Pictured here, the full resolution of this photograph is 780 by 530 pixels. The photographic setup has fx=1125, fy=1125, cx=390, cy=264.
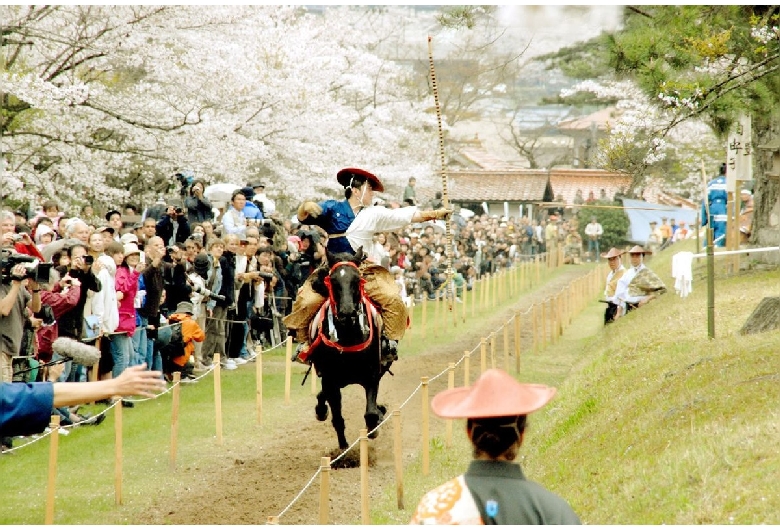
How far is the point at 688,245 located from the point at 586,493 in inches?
1246

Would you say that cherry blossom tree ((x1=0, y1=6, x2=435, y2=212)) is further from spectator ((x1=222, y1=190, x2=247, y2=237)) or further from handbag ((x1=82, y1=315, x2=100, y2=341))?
handbag ((x1=82, y1=315, x2=100, y2=341))

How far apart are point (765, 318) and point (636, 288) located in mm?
7738

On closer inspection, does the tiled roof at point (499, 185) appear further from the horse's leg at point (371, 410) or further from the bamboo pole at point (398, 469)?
the bamboo pole at point (398, 469)

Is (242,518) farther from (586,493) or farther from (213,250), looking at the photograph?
(213,250)

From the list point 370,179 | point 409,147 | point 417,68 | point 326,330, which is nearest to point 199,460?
point 326,330

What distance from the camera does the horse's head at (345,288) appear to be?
10.8 metres

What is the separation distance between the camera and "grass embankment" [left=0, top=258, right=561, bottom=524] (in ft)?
32.2

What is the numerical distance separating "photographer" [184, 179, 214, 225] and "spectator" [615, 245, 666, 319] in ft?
25.5

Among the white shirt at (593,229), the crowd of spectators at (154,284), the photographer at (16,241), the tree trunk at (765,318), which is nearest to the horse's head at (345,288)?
the crowd of spectators at (154,284)

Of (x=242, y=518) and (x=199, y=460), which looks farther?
(x=199, y=460)

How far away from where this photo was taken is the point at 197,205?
19.1 meters

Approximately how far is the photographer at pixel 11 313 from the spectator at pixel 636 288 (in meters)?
12.4

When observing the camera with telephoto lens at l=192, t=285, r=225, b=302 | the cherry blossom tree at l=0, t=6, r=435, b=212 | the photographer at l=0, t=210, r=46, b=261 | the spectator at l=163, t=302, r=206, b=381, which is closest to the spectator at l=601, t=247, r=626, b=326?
the cherry blossom tree at l=0, t=6, r=435, b=212

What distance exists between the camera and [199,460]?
11773 millimetres
